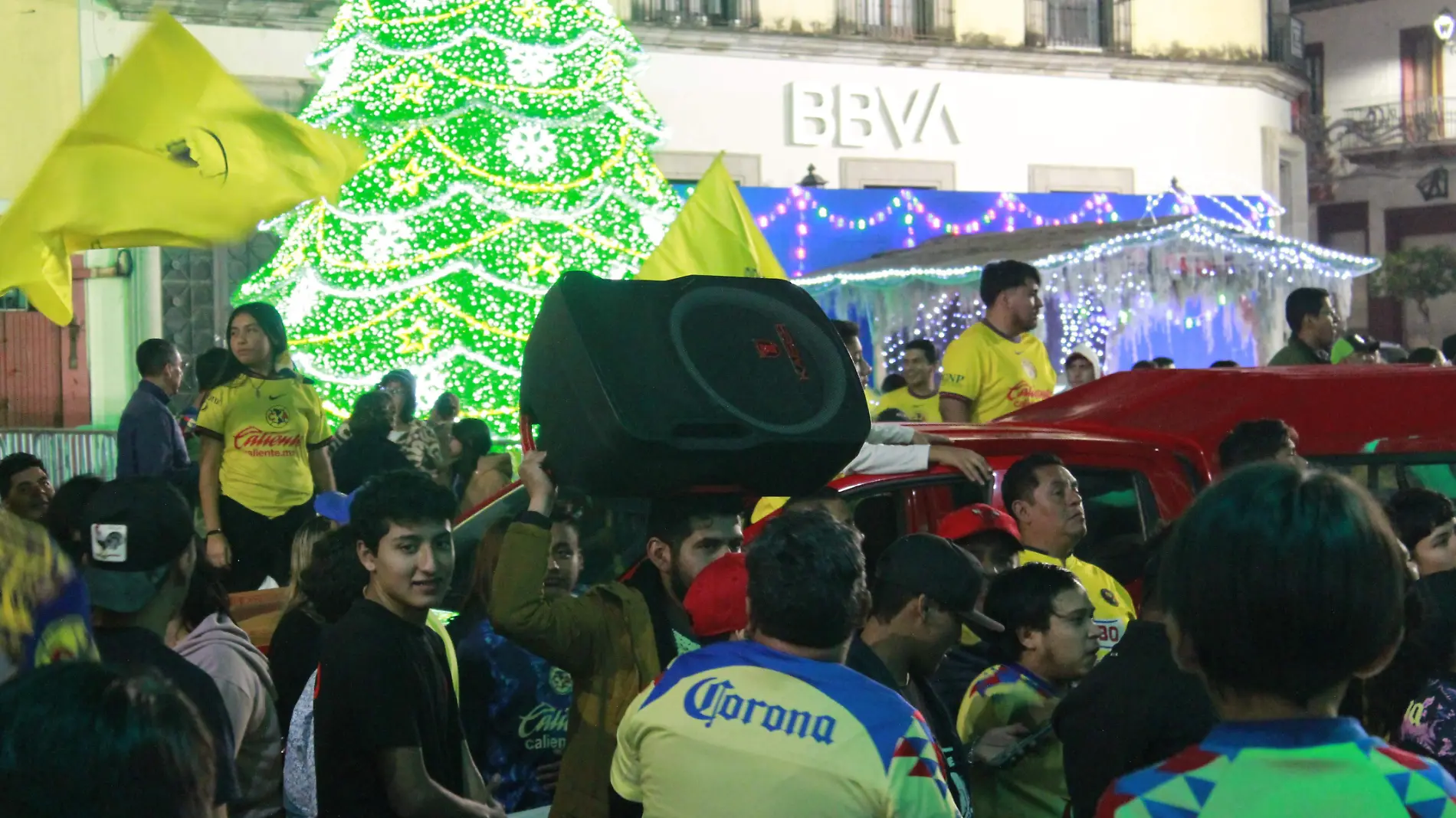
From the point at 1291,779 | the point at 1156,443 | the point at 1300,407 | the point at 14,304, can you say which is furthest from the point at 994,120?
the point at 1291,779

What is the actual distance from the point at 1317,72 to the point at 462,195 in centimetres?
3345

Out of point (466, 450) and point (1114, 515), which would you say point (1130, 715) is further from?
point (466, 450)

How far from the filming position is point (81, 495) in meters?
5.00

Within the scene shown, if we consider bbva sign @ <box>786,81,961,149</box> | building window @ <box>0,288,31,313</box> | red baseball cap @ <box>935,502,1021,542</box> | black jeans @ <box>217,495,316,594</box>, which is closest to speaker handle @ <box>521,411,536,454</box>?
red baseball cap @ <box>935,502,1021,542</box>

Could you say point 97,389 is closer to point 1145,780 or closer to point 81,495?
point 81,495

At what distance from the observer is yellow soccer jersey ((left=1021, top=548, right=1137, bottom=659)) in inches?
200

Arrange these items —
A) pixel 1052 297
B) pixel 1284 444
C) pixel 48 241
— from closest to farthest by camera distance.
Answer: pixel 48 241 → pixel 1284 444 → pixel 1052 297

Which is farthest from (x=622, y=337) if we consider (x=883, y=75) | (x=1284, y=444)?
(x=883, y=75)

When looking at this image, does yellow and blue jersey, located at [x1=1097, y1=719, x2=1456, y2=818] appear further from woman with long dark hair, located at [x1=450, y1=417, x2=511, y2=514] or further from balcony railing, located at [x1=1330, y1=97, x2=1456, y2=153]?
balcony railing, located at [x1=1330, y1=97, x2=1456, y2=153]

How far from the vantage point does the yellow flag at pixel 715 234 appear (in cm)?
727

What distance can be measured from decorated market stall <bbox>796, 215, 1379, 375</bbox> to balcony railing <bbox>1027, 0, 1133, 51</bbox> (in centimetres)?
831

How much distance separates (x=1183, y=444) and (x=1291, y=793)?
4365mm

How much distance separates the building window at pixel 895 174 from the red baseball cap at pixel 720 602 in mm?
21438

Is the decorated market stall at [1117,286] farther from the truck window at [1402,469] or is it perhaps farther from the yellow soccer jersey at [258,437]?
the truck window at [1402,469]
